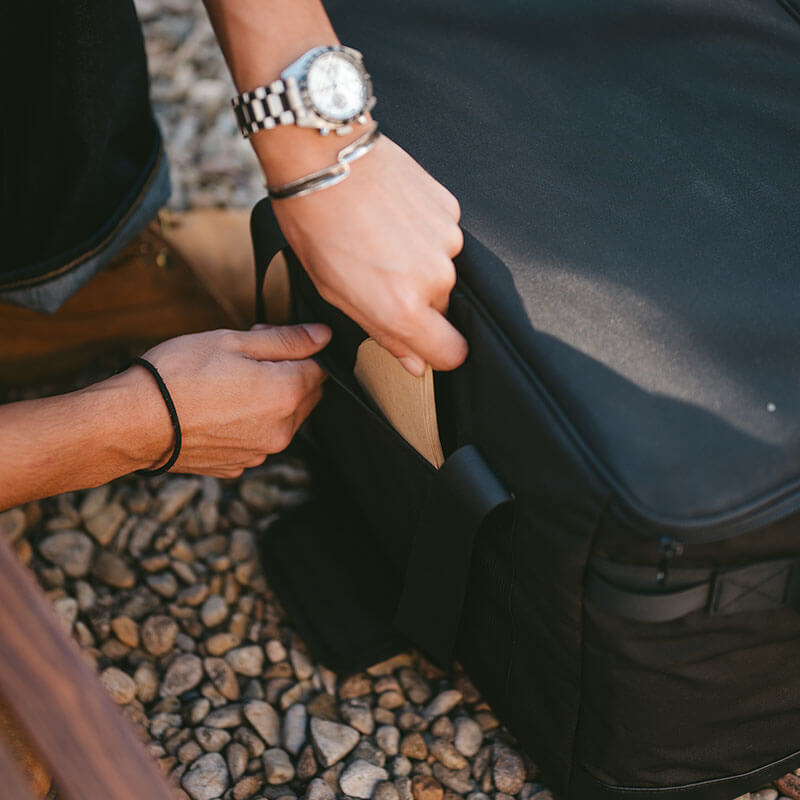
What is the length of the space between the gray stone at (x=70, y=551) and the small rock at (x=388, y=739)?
1.56ft

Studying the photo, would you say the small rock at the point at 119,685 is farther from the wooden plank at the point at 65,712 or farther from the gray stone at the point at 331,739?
the wooden plank at the point at 65,712

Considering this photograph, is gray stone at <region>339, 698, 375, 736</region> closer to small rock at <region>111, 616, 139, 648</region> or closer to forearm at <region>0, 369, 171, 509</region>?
small rock at <region>111, 616, 139, 648</region>

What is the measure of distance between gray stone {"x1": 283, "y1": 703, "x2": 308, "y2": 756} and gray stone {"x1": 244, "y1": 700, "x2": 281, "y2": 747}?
0.01 meters

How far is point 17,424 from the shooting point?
873mm

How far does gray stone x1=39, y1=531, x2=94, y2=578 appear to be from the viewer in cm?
118

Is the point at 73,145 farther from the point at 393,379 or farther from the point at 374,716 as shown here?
the point at 374,716

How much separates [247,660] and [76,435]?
39cm

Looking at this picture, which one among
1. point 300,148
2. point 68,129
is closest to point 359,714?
point 300,148

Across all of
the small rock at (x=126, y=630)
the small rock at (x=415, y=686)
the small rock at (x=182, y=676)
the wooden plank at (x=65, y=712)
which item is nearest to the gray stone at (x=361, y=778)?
the small rock at (x=415, y=686)

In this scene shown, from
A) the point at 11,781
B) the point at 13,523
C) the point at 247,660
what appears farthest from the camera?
the point at 13,523

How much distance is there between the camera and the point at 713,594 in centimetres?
67

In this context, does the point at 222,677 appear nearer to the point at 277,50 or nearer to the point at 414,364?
the point at 414,364

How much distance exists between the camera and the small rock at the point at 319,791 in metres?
0.96

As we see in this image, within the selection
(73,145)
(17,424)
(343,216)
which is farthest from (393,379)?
(73,145)
